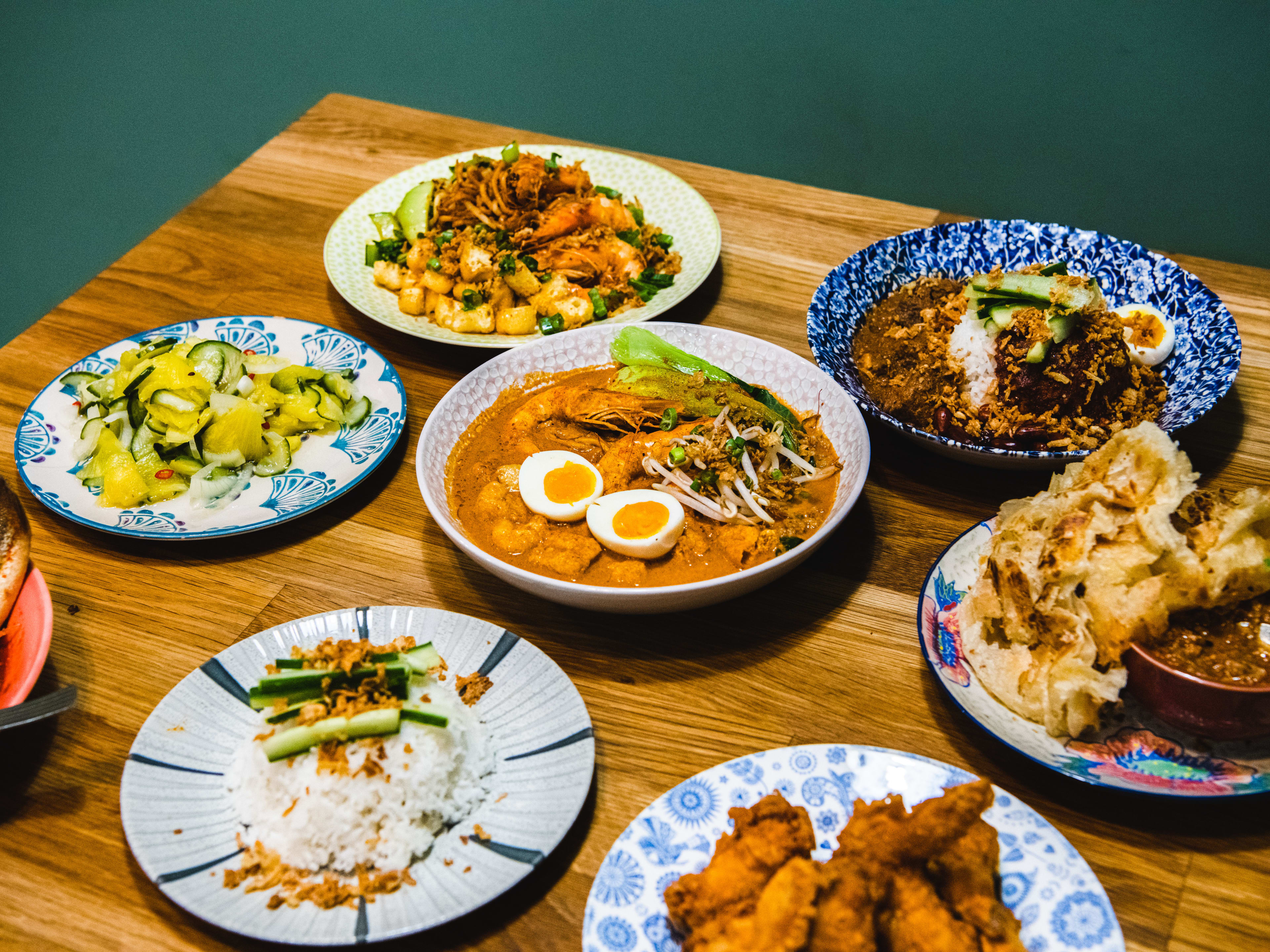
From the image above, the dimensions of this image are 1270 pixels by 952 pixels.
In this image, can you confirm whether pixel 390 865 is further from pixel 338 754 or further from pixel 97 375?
pixel 97 375

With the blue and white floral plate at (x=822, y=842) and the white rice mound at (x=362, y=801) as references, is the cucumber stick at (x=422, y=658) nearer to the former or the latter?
the white rice mound at (x=362, y=801)

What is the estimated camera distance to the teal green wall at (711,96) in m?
4.18

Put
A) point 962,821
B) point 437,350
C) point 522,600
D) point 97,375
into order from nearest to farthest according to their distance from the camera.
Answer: point 962,821 < point 522,600 < point 97,375 < point 437,350

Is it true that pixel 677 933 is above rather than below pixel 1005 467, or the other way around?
below

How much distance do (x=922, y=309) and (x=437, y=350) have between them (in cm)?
147

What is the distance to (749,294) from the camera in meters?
3.08

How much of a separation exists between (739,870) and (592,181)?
276cm

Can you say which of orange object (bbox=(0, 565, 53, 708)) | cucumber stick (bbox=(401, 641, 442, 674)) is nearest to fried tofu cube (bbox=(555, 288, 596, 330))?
cucumber stick (bbox=(401, 641, 442, 674))

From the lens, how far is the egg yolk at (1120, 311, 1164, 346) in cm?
248

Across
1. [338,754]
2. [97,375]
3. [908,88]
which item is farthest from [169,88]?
[338,754]

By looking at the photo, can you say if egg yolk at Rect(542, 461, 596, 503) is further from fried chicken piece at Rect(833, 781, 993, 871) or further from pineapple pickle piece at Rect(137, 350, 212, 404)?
fried chicken piece at Rect(833, 781, 993, 871)

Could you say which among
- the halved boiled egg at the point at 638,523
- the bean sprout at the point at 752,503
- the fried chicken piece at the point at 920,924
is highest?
the fried chicken piece at the point at 920,924

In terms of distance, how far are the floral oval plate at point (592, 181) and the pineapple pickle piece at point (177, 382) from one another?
22.8 inches

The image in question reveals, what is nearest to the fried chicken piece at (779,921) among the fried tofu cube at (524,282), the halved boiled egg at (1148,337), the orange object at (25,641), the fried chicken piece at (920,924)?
the fried chicken piece at (920,924)
